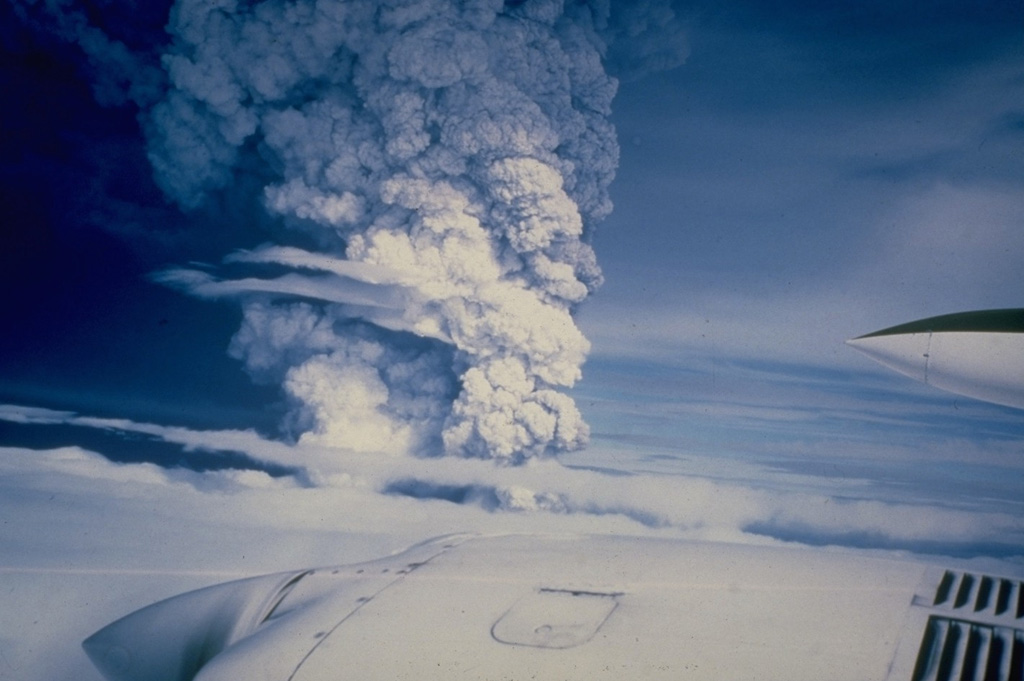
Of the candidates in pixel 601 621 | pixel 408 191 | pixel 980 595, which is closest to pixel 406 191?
pixel 408 191

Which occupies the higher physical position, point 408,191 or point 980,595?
point 408,191

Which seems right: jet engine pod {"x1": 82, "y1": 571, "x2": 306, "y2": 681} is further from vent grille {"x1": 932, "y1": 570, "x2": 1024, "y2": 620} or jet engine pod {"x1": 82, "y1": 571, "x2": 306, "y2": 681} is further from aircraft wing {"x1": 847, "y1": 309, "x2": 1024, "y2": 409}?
aircraft wing {"x1": 847, "y1": 309, "x2": 1024, "y2": 409}

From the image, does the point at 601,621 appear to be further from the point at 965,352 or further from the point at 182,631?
the point at 965,352

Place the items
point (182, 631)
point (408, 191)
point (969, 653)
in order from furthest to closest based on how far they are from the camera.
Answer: point (408, 191), point (182, 631), point (969, 653)

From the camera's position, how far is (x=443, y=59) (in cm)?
250

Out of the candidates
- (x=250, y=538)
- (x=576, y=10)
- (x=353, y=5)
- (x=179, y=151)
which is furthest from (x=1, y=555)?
(x=576, y=10)

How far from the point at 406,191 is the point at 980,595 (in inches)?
91.9

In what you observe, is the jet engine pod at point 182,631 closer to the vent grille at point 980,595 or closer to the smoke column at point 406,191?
the smoke column at point 406,191

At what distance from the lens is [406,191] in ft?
8.81

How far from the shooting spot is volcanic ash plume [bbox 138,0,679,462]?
8.16ft

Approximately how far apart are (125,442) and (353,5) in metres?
1.95

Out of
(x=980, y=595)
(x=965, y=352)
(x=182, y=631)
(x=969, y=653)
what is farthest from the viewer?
(x=965, y=352)

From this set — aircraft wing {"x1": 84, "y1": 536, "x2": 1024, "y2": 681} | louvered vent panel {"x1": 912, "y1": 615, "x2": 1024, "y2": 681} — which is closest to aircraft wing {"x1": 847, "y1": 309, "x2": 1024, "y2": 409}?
aircraft wing {"x1": 84, "y1": 536, "x2": 1024, "y2": 681}

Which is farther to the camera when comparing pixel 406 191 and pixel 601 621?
pixel 406 191
